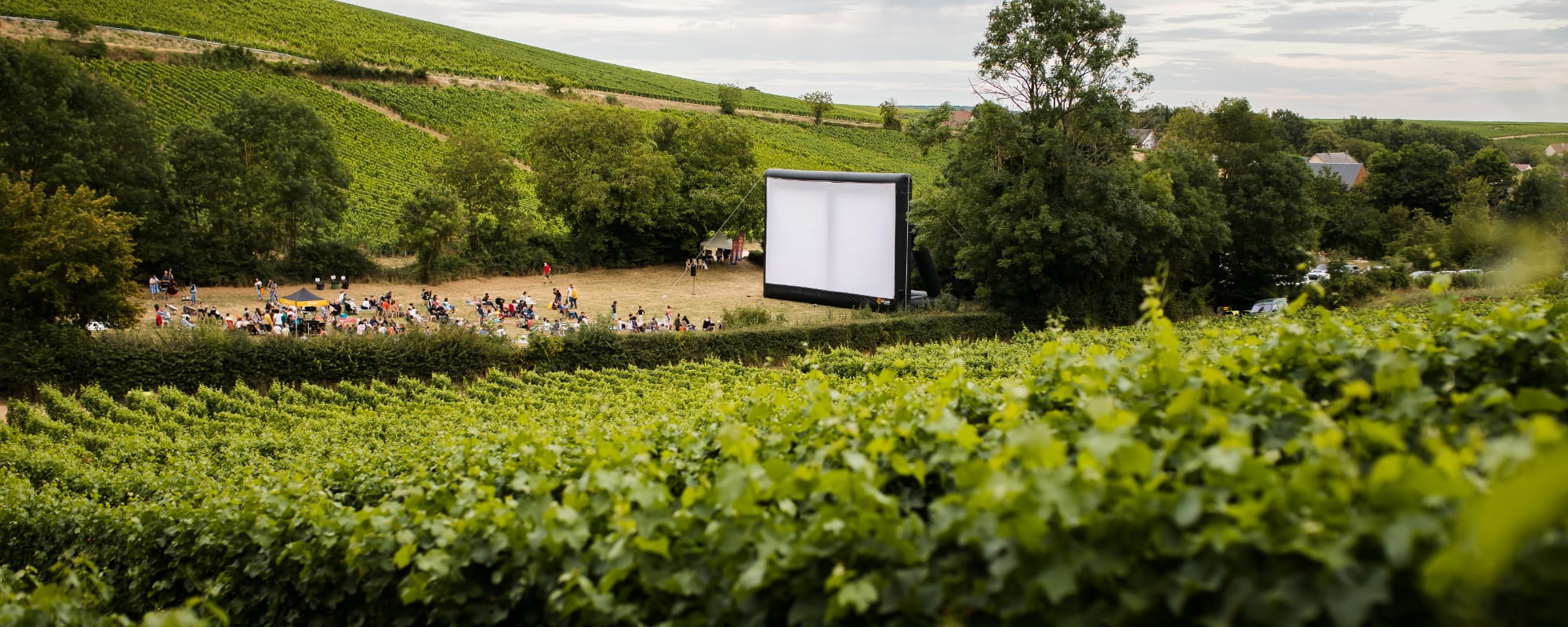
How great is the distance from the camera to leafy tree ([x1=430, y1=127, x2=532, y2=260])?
42.5 meters

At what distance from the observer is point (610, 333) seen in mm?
24859

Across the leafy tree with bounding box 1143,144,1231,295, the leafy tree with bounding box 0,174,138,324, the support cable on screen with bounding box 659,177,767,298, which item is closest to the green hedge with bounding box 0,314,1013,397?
the leafy tree with bounding box 0,174,138,324

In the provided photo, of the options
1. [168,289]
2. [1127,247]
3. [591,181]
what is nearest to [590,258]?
[591,181]

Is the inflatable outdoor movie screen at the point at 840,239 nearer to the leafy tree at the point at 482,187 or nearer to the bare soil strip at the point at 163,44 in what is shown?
the leafy tree at the point at 482,187

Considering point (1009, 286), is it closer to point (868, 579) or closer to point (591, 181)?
point (591, 181)

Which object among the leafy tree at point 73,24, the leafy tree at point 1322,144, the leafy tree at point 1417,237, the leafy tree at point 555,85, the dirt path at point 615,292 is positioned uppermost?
the leafy tree at point 73,24

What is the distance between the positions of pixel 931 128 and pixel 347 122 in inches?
2027

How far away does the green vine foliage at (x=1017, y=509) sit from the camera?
214 cm

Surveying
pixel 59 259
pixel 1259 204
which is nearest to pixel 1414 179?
pixel 1259 204

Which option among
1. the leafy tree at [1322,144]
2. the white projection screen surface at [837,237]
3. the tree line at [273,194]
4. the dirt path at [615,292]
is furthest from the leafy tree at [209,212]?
the leafy tree at [1322,144]

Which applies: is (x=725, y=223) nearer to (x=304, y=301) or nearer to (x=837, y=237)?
(x=837, y=237)

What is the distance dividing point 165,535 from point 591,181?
3984 centimetres

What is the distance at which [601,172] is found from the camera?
45938 mm

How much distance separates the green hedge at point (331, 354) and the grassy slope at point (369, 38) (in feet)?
205
